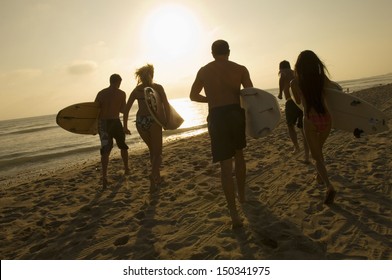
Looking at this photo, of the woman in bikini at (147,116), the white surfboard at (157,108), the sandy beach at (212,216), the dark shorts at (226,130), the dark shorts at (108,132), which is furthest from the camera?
the dark shorts at (108,132)

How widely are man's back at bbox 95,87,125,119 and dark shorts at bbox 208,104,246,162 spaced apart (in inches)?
118

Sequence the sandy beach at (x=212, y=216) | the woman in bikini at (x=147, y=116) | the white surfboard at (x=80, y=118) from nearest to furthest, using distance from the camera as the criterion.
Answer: the sandy beach at (x=212, y=216), the woman in bikini at (x=147, y=116), the white surfboard at (x=80, y=118)

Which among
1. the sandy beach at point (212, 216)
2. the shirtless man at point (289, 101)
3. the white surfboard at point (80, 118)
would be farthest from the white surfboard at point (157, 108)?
the shirtless man at point (289, 101)

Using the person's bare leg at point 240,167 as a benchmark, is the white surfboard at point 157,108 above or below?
above

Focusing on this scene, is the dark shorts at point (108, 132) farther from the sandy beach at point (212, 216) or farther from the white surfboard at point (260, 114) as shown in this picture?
the white surfboard at point (260, 114)

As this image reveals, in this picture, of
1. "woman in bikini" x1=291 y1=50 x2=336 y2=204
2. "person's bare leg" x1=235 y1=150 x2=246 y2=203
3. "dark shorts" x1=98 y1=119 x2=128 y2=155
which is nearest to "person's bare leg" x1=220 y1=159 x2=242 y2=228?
"person's bare leg" x1=235 y1=150 x2=246 y2=203

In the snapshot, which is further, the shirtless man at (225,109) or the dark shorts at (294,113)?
the dark shorts at (294,113)

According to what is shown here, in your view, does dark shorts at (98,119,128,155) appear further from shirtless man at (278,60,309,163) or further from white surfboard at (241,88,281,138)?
shirtless man at (278,60,309,163)

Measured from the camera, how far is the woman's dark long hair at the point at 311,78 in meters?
3.67

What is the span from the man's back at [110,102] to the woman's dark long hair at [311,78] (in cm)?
341

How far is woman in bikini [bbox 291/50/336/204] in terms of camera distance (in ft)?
12.1
